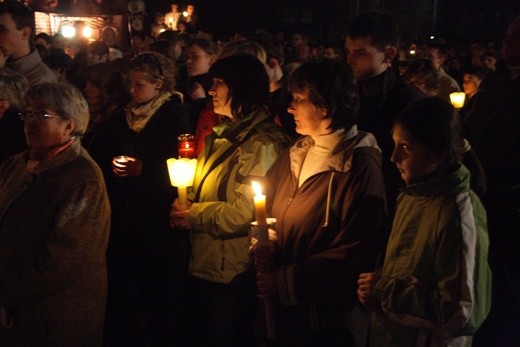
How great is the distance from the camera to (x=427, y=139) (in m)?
2.44

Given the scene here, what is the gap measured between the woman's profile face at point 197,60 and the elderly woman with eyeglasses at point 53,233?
2425 mm

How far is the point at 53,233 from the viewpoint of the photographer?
282cm

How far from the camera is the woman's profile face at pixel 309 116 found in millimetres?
2811

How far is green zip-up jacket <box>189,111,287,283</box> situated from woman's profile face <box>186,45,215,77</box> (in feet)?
6.87

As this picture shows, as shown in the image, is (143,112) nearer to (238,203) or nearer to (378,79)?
(238,203)

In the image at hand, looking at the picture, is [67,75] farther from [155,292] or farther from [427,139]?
[427,139]

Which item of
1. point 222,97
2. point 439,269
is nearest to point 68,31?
point 222,97

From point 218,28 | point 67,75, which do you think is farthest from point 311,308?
point 218,28

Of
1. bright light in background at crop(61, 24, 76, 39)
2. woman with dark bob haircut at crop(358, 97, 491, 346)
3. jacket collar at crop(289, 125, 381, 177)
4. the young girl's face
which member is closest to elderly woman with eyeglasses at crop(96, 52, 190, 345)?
jacket collar at crop(289, 125, 381, 177)

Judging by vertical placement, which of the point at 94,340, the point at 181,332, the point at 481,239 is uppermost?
the point at 481,239

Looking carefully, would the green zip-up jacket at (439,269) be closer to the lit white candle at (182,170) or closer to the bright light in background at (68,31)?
the lit white candle at (182,170)

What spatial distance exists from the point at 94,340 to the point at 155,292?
1.36m

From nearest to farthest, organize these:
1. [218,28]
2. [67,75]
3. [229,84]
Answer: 1. [229,84]
2. [67,75]
3. [218,28]

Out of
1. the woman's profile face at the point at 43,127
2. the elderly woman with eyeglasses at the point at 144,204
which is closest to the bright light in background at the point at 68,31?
the elderly woman with eyeglasses at the point at 144,204
